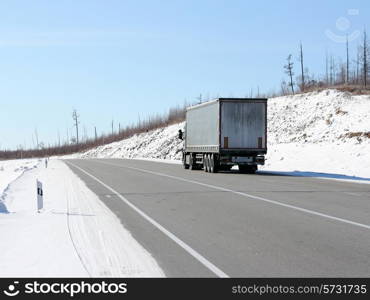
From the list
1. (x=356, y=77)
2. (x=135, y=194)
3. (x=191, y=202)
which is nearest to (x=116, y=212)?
(x=191, y=202)

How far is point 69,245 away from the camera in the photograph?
894 centimetres

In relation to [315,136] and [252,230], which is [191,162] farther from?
[252,230]

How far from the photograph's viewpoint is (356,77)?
299ft

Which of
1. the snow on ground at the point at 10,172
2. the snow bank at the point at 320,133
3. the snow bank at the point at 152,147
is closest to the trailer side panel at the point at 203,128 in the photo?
the snow bank at the point at 320,133

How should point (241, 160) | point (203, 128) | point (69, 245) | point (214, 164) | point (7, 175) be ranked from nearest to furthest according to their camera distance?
point (69, 245)
point (241, 160)
point (214, 164)
point (203, 128)
point (7, 175)

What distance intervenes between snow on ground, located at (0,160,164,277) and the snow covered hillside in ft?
66.7

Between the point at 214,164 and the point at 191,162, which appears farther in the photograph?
the point at 191,162

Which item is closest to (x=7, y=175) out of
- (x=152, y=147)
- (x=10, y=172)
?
(x=10, y=172)

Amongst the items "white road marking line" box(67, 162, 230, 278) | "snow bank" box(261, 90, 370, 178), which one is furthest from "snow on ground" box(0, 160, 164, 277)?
"snow bank" box(261, 90, 370, 178)

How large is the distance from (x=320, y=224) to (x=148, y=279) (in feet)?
17.1

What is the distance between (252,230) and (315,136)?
1668 inches

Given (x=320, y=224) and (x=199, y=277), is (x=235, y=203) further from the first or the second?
(x=199, y=277)

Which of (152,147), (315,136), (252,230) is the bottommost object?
(252,230)

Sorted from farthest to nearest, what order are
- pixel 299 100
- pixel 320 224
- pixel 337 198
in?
pixel 299 100
pixel 337 198
pixel 320 224
